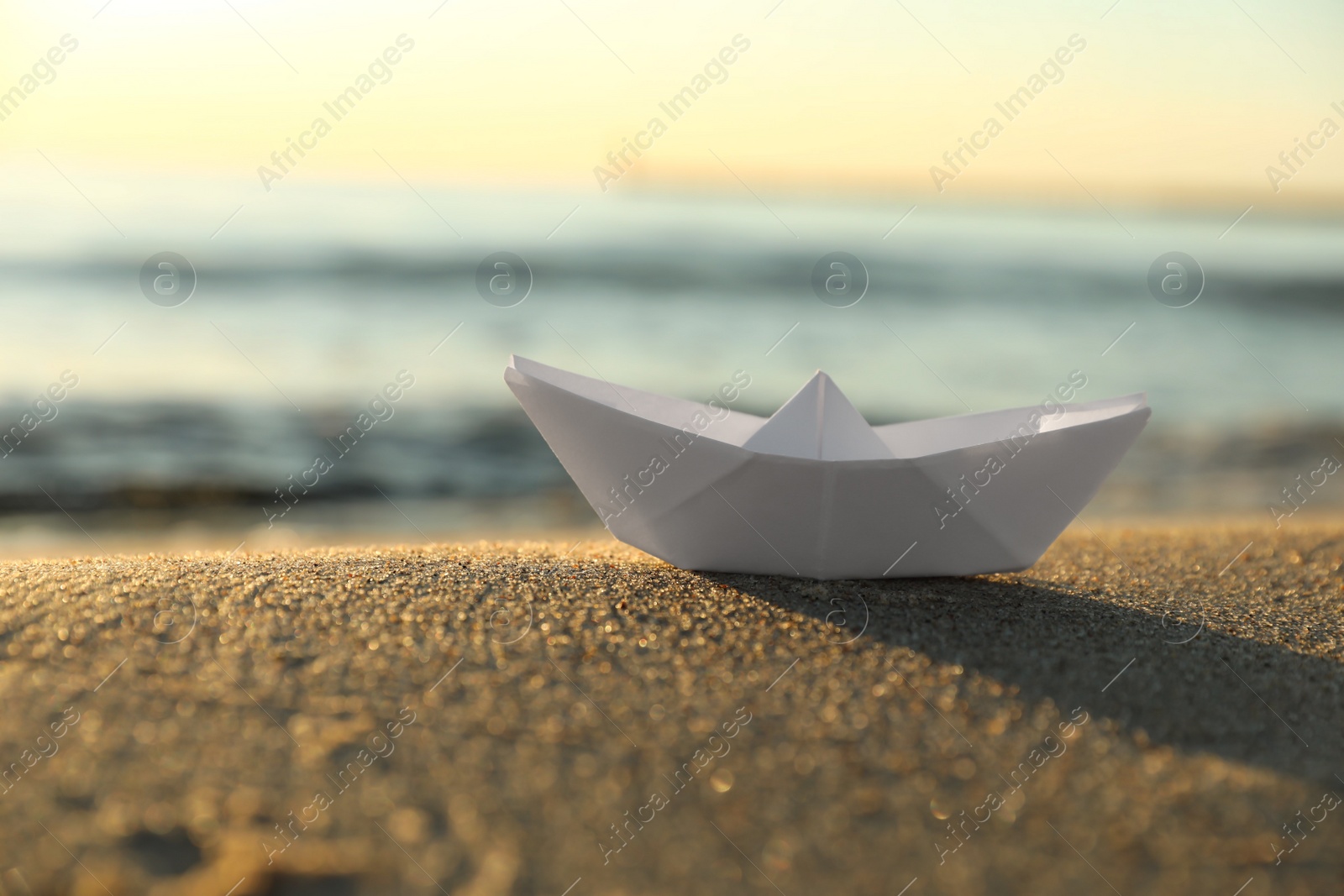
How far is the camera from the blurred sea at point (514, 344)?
5.75 meters

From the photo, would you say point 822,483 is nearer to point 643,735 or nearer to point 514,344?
point 643,735

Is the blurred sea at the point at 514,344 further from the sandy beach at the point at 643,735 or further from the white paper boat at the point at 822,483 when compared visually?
the sandy beach at the point at 643,735

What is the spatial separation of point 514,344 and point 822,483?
26.9 feet

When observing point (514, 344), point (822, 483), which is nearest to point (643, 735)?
point (822, 483)

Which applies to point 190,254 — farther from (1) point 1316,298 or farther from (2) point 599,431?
(1) point 1316,298

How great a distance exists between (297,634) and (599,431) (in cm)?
84

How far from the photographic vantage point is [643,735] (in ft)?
6.06

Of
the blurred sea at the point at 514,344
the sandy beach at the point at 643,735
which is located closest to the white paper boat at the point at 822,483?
the sandy beach at the point at 643,735

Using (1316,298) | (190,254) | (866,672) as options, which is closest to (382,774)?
(866,672)

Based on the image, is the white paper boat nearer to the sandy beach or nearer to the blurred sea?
the sandy beach

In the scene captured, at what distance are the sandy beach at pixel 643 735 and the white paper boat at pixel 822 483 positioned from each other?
0.10 metres

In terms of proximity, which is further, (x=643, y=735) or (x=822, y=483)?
(x=822, y=483)

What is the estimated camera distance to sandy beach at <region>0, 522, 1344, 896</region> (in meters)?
1.49

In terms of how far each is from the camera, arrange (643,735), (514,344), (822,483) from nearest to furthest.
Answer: (643,735)
(822,483)
(514,344)
